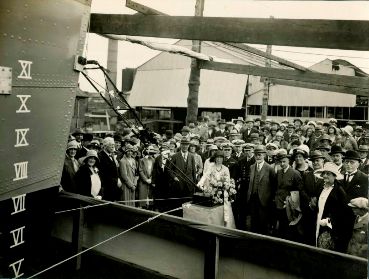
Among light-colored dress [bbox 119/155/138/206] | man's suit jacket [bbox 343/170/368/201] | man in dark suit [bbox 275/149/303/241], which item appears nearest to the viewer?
man's suit jacket [bbox 343/170/368/201]

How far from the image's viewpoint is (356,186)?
199 inches

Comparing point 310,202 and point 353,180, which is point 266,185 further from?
point 353,180

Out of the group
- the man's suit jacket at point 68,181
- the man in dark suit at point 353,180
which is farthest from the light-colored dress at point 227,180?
the man's suit jacket at point 68,181

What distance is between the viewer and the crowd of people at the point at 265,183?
4738 millimetres

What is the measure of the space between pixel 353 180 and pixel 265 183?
1.76 metres

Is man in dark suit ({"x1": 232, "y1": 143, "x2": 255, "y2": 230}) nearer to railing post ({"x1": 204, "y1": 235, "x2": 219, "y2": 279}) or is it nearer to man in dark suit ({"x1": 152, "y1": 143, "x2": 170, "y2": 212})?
man in dark suit ({"x1": 152, "y1": 143, "x2": 170, "y2": 212})

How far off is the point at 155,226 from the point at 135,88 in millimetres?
26749

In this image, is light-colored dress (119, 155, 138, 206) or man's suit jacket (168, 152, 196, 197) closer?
light-colored dress (119, 155, 138, 206)

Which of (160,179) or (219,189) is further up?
(219,189)

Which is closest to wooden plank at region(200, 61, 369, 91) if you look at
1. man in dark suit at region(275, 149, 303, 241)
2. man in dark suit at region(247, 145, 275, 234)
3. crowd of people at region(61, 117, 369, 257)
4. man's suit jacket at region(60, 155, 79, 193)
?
crowd of people at region(61, 117, 369, 257)

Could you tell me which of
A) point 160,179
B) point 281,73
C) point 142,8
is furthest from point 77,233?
point 281,73

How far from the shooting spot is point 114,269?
18.0 ft

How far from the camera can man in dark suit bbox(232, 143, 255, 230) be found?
7.30 metres

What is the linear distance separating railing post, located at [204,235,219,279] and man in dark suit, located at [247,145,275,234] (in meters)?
2.46
